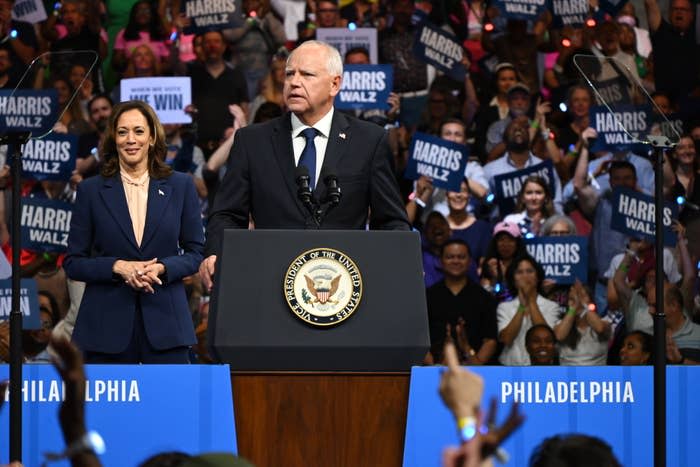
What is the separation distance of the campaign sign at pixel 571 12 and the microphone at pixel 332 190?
507cm

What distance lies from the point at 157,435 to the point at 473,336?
3.80 metres

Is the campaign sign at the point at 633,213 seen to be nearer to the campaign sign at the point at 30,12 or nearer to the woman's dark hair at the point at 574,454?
the campaign sign at the point at 30,12

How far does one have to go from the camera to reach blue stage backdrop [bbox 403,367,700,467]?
11.9 feet

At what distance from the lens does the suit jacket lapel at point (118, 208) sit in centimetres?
447

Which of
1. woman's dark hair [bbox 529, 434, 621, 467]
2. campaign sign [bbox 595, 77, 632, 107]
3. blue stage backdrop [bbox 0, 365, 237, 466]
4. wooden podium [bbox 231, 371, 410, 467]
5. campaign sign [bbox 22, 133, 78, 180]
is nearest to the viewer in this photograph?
woman's dark hair [bbox 529, 434, 621, 467]

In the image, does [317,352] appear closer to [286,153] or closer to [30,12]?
[286,153]

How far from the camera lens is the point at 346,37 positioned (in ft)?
26.3

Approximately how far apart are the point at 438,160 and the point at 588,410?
399cm

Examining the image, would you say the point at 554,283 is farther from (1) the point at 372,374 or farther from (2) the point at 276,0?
(1) the point at 372,374

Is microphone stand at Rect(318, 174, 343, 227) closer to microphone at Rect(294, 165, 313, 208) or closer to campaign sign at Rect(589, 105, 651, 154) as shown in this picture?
microphone at Rect(294, 165, 313, 208)

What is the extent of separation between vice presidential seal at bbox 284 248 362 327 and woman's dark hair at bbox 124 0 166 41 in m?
5.12

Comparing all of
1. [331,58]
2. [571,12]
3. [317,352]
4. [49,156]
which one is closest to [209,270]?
[317,352]

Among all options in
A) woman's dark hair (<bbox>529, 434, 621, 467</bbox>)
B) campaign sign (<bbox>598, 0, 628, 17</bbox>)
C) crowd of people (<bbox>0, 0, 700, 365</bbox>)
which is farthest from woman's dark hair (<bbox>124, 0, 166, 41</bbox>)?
woman's dark hair (<bbox>529, 434, 621, 467</bbox>)

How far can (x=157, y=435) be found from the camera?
362 centimetres
